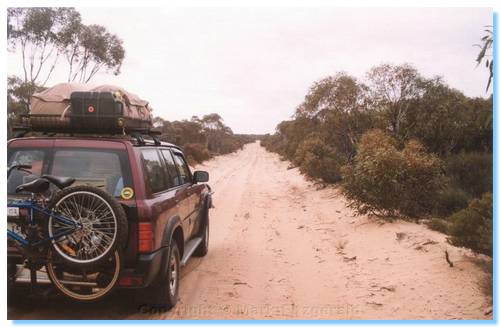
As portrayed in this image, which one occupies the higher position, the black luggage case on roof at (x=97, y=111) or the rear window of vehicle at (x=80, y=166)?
the black luggage case on roof at (x=97, y=111)

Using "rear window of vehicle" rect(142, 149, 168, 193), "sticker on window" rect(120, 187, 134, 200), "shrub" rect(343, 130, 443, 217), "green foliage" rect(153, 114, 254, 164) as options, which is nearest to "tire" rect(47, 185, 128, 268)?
"sticker on window" rect(120, 187, 134, 200)

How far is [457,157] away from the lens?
12789 millimetres

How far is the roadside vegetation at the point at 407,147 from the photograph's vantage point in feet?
31.2

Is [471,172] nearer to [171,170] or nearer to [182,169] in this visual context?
[182,169]

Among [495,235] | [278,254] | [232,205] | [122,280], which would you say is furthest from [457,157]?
[122,280]

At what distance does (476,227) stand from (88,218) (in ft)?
14.3

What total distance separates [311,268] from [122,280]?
3390 millimetres

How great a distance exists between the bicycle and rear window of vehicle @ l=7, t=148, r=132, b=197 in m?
0.29

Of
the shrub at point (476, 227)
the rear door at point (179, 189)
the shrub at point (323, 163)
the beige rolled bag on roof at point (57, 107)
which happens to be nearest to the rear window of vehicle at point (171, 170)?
the rear door at point (179, 189)

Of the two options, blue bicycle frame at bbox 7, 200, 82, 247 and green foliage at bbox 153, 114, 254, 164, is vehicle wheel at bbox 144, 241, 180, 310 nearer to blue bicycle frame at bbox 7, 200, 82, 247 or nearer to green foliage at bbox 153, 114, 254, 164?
blue bicycle frame at bbox 7, 200, 82, 247

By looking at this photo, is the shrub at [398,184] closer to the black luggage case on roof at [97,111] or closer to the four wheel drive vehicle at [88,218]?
the four wheel drive vehicle at [88,218]

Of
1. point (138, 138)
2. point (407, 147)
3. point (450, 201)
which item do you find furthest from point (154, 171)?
point (407, 147)

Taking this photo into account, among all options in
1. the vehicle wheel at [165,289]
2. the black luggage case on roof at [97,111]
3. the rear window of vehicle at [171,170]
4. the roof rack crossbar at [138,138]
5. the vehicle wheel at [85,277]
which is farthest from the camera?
the rear window of vehicle at [171,170]

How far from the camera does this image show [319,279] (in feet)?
21.3
